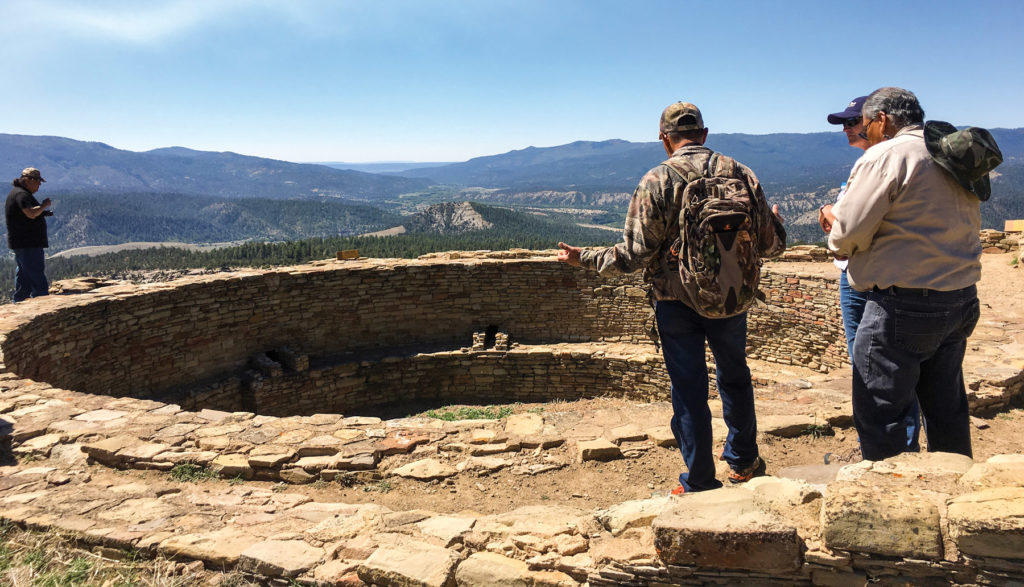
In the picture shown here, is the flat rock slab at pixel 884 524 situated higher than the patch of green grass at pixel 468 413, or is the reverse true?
the flat rock slab at pixel 884 524

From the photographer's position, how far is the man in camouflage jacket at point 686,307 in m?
3.22

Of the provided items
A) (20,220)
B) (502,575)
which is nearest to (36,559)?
(502,575)

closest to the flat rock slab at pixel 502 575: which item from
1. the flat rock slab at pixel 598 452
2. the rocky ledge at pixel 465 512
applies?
the rocky ledge at pixel 465 512

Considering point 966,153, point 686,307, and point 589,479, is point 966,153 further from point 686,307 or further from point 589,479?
point 589,479

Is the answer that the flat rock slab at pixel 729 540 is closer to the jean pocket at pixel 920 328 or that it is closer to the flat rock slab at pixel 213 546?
the jean pocket at pixel 920 328

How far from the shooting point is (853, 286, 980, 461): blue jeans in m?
2.80

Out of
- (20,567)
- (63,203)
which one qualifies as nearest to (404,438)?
(20,567)

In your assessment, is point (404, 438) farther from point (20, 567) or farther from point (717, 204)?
point (717, 204)

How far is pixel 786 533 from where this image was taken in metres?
2.11

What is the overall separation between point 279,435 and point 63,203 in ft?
604

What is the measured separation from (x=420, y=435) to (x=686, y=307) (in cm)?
272

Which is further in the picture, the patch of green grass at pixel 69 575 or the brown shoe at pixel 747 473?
the brown shoe at pixel 747 473

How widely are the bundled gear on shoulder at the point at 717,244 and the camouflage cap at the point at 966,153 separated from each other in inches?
33.4

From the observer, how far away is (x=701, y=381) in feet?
11.2
